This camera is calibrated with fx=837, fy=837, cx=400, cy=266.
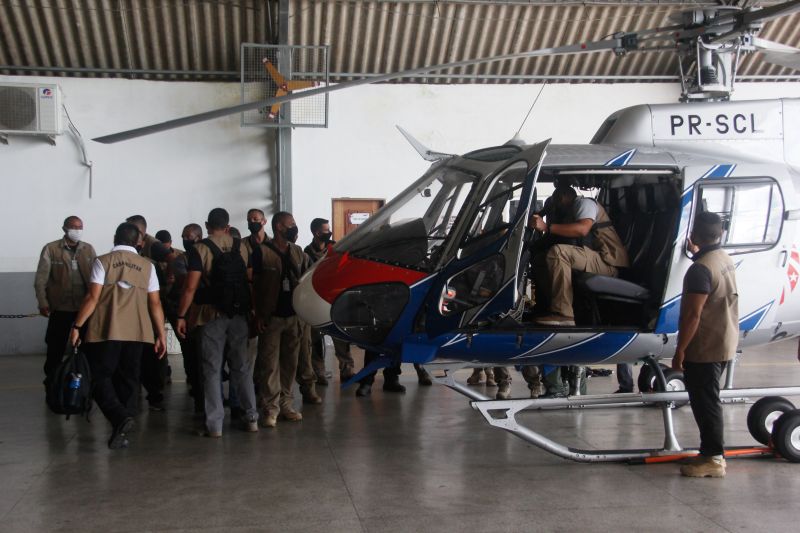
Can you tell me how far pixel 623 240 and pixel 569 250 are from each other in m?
0.77

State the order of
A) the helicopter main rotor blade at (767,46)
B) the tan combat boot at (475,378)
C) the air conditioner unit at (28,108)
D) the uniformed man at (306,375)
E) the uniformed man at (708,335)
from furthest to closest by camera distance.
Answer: the air conditioner unit at (28,108), the tan combat boot at (475,378), the uniformed man at (306,375), the helicopter main rotor blade at (767,46), the uniformed man at (708,335)

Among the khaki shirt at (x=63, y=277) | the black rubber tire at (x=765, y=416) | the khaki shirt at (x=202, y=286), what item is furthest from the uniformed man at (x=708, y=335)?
the khaki shirt at (x=63, y=277)

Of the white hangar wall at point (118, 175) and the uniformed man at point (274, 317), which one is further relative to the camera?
the white hangar wall at point (118, 175)

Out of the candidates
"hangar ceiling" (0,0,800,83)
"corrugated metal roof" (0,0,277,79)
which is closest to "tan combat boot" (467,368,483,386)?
"hangar ceiling" (0,0,800,83)

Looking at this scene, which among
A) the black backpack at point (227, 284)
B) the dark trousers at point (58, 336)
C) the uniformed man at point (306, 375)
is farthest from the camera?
the uniformed man at point (306, 375)

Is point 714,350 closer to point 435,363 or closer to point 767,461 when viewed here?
point 767,461

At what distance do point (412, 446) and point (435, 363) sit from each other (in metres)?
0.75

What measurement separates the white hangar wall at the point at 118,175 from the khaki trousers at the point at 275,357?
5.82 m

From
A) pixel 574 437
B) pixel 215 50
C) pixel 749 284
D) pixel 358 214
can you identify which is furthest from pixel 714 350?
pixel 215 50

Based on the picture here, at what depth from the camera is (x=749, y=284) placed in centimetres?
599

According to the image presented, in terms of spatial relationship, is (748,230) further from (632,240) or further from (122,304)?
(122,304)

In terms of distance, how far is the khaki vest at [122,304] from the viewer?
6023mm

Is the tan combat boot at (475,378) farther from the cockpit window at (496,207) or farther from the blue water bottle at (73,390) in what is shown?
the blue water bottle at (73,390)

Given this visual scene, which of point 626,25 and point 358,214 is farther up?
point 626,25
